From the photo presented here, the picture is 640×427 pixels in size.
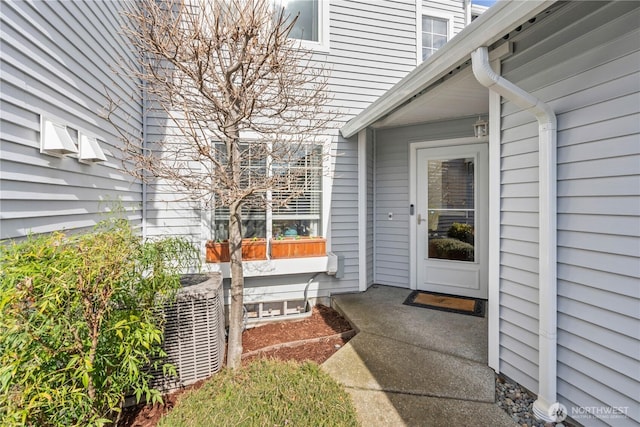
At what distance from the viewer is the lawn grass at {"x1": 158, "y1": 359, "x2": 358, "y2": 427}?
4.85 ft

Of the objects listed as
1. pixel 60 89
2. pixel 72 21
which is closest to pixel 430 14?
pixel 72 21

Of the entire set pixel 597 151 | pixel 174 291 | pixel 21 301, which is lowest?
pixel 174 291

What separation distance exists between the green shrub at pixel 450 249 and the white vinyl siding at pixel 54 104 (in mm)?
4030

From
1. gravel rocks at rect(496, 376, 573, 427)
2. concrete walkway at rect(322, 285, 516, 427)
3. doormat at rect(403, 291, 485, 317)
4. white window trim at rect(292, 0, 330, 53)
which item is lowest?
gravel rocks at rect(496, 376, 573, 427)

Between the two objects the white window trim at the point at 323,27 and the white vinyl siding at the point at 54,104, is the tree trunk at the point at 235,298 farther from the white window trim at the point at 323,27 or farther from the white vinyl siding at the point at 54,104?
the white window trim at the point at 323,27

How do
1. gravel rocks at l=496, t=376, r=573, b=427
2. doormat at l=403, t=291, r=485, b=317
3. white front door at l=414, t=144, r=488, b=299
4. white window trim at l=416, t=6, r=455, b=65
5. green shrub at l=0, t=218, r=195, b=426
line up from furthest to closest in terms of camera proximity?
white window trim at l=416, t=6, r=455, b=65
white front door at l=414, t=144, r=488, b=299
doormat at l=403, t=291, r=485, b=317
gravel rocks at l=496, t=376, r=573, b=427
green shrub at l=0, t=218, r=195, b=426

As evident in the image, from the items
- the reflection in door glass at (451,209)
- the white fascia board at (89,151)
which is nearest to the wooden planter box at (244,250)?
the white fascia board at (89,151)

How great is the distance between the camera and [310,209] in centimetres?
412

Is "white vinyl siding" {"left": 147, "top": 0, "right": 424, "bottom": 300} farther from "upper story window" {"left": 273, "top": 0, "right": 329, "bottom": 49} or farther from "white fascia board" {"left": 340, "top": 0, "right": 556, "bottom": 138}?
"white fascia board" {"left": 340, "top": 0, "right": 556, "bottom": 138}

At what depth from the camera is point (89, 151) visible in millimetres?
2195

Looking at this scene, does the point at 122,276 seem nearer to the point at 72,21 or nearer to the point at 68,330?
the point at 68,330

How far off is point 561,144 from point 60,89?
11.1ft

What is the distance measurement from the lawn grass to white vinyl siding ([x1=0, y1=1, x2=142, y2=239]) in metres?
1.38

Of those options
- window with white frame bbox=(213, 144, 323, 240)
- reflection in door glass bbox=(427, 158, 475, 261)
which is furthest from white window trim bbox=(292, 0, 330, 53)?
reflection in door glass bbox=(427, 158, 475, 261)
